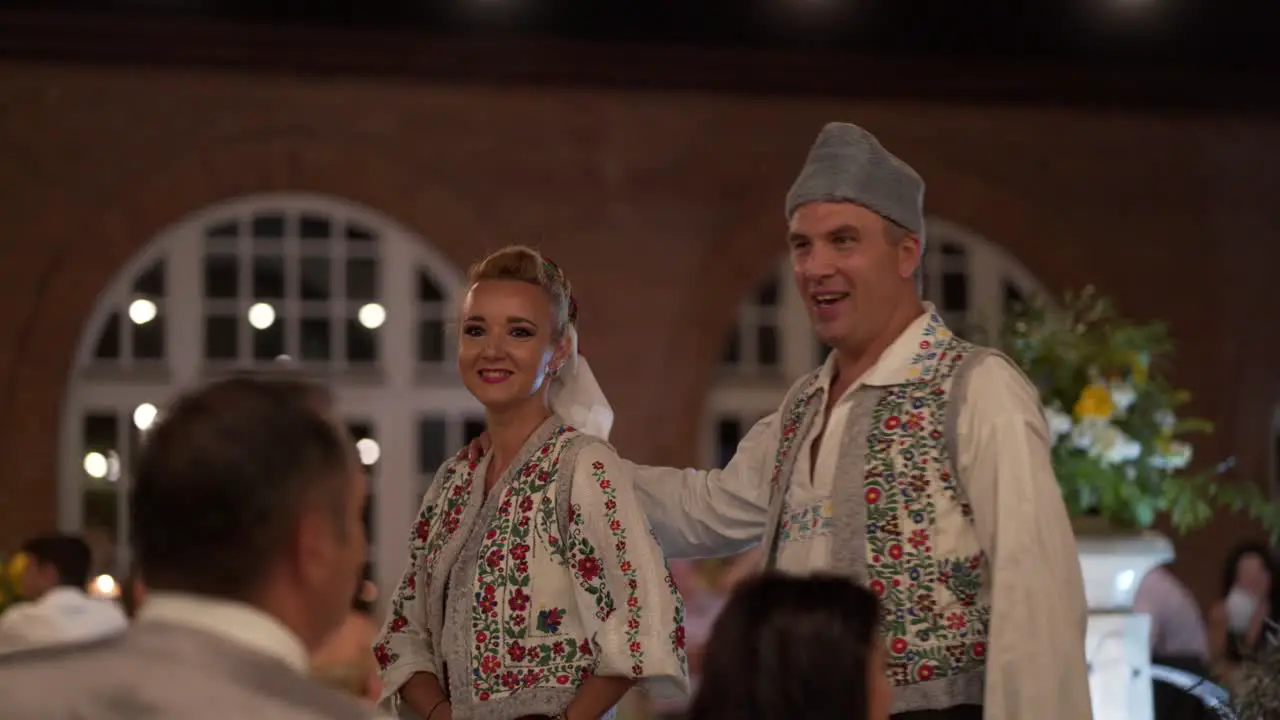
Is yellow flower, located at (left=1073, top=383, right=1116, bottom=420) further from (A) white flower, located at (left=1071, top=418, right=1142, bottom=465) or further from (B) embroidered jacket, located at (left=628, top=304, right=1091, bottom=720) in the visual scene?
(B) embroidered jacket, located at (left=628, top=304, right=1091, bottom=720)

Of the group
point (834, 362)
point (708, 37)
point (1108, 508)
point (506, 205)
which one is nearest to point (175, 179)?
point (506, 205)

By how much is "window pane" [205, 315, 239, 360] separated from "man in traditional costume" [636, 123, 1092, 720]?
686 cm

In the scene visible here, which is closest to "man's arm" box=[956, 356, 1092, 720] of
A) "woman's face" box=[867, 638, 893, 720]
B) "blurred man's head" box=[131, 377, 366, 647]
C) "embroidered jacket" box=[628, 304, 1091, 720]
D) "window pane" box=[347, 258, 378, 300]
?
"embroidered jacket" box=[628, 304, 1091, 720]

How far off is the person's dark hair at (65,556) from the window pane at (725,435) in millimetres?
4296

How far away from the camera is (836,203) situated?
3.17 meters

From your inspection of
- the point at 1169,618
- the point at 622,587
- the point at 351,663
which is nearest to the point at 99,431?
the point at 351,663

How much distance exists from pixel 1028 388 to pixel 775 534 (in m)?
0.51

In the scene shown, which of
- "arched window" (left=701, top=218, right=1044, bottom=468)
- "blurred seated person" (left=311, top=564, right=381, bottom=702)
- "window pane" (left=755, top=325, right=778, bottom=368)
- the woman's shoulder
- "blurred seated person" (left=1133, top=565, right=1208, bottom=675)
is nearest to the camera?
the woman's shoulder

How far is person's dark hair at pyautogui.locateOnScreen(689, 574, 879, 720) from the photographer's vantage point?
2061 millimetres

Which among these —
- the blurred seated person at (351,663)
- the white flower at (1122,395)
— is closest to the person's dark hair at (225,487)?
the blurred seated person at (351,663)

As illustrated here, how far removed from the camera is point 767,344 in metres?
10.4

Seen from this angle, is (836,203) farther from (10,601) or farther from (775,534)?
(10,601)

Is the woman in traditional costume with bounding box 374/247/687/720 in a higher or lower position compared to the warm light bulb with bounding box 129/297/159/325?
lower

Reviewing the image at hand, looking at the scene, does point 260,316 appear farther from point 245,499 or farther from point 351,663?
point 245,499
